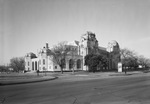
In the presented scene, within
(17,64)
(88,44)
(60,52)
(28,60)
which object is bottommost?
(17,64)

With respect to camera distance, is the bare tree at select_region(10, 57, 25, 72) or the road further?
the bare tree at select_region(10, 57, 25, 72)

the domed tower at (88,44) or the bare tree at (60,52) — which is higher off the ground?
the domed tower at (88,44)

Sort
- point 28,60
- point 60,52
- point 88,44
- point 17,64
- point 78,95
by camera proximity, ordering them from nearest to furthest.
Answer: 1. point 78,95
2. point 60,52
3. point 88,44
4. point 28,60
5. point 17,64

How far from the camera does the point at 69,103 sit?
7.39 meters

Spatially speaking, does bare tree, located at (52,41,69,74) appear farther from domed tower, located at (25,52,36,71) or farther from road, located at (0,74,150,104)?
domed tower, located at (25,52,36,71)

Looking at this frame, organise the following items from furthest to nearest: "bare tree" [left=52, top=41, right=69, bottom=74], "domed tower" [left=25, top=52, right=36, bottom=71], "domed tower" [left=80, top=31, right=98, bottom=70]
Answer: "domed tower" [left=25, top=52, right=36, bottom=71]
"domed tower" [left=80, top=31, right=98, bottom=70]
"bare tree" [left=52, top=41, right=69, bottom=74]

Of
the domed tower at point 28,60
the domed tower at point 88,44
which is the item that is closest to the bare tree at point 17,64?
the domed tower at point 28,60

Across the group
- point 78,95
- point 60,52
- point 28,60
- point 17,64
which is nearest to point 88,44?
point 60,52

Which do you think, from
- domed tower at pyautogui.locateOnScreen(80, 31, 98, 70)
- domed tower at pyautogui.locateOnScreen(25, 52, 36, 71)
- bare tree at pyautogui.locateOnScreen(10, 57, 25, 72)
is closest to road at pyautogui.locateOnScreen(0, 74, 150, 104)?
domed tower at pyautogui.locateOnScreen(80, 31, 98, 70)

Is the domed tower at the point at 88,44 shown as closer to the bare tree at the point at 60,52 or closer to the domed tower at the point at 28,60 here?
the bare tree at the point at 60,52

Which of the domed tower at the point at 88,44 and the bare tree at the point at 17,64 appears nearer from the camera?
the domed tower at the point at 88,44

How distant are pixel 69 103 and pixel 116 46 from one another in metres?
113

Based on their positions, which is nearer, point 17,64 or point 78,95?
point 78,95

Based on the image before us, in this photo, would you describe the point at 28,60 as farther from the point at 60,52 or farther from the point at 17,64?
the point at 60,52
